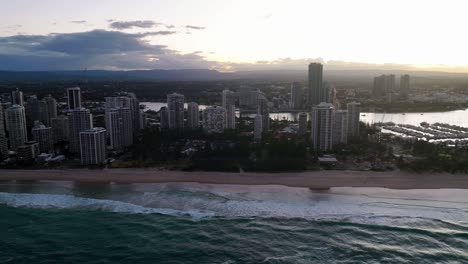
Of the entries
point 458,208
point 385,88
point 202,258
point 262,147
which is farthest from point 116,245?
point 385,88

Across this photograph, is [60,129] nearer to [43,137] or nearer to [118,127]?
[43,137]

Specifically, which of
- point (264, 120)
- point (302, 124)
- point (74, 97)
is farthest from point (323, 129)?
point (74, 97)

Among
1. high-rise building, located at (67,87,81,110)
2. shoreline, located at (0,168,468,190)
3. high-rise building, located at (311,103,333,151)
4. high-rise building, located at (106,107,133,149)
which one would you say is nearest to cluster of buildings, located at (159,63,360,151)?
high-rise building, located at (311,103,333,151)

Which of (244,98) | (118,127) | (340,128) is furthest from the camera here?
(244,98)

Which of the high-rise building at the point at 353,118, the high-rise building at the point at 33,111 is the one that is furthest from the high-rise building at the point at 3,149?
the high-rise building at the point at 353,118

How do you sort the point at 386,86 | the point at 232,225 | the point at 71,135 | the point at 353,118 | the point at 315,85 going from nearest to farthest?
1. the point at 232,225
2. the point at 71,135
3. the point at 353,118
4. the point at 315,85
5. the point at 386,86

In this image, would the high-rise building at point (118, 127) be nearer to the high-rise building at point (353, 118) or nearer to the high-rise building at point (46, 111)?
the high-rise building at point (46, 111)

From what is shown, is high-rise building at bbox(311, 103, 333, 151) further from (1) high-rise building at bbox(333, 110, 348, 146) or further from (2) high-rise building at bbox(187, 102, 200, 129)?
(2) high-rise building at bbox(187, 102, 200, 129)
